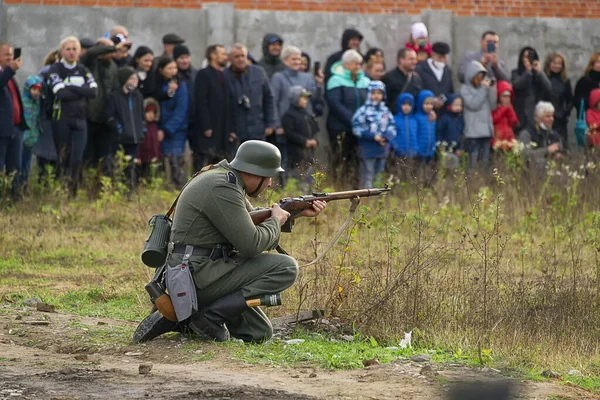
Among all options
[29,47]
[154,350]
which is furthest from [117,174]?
[154,350]

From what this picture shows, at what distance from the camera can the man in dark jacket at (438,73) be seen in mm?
17359

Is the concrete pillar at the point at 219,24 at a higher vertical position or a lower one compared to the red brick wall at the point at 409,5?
lower

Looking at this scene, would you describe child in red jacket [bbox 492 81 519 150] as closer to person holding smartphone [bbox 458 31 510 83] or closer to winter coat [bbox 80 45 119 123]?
person holding smartphone [bbox 458 31 510 83]

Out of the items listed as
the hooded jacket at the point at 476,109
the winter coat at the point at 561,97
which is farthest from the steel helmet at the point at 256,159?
the winter coat at the point at 561,97

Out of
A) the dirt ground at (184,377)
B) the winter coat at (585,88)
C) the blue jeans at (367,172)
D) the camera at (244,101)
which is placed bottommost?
the dirt ground at (184,377)

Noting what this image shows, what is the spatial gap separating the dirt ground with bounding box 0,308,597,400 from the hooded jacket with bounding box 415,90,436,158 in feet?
27.9

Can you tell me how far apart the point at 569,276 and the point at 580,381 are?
A: 374 cm

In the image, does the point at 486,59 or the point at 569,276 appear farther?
the point at 486,59

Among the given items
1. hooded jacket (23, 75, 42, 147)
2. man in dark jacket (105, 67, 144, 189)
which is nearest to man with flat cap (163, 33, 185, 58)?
man in dark jacket (105, 67, 144, 189)

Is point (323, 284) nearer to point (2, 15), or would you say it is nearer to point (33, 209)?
point (33, 209)

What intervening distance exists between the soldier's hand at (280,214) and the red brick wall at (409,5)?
9835 mm

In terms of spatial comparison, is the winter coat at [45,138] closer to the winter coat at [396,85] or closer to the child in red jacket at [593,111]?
the winter coat at [396,85]

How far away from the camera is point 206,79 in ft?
50.4

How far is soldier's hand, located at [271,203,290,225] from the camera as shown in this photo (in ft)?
28.4
